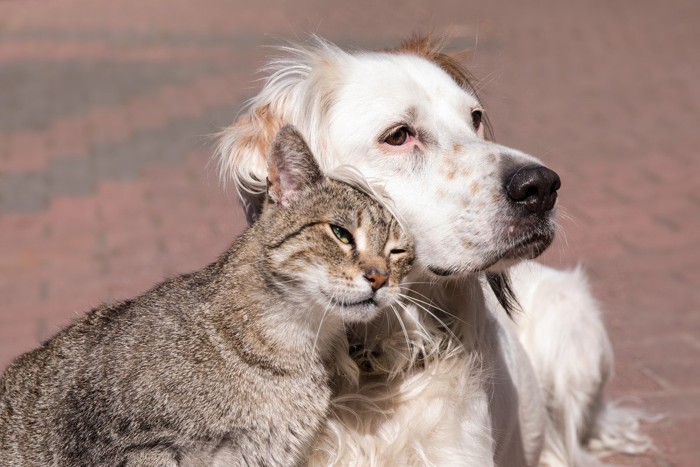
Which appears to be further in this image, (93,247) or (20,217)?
(20,217)

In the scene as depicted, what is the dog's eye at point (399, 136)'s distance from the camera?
12.0 feet

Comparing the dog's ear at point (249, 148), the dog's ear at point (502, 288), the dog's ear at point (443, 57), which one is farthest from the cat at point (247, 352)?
the dog's ear at point (443, 57)

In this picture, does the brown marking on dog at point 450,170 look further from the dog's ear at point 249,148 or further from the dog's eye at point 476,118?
the dog's ear at point 249,148

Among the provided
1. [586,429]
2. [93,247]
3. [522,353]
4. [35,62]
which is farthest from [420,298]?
[35,62]

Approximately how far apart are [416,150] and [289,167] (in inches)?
23.2

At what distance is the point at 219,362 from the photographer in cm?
324

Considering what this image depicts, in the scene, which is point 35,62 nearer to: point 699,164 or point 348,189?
point 699,164

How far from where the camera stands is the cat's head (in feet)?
10.2

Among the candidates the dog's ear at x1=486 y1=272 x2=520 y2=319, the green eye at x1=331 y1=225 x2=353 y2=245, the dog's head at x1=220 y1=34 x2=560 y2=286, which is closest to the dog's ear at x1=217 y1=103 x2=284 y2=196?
the dog's head at x1=220 y1=34 x2=560 y2=286

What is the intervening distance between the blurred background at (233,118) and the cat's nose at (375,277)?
2.90 feet

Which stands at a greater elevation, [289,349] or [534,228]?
[534,228]

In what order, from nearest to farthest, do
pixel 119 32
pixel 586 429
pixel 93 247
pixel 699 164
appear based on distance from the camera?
pixel 586 429 → pixel 93 247 → pixel 699 164 → pixel 119 32

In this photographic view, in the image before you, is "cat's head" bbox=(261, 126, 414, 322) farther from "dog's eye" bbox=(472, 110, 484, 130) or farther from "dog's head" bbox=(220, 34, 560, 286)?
"dog's eye" bbox=(472, 110, 484, 130)

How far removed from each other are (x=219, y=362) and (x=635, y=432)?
304cm
